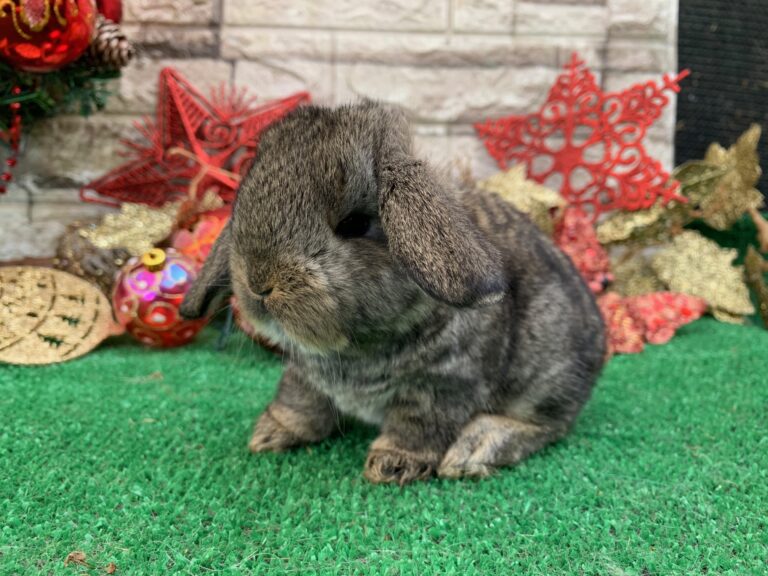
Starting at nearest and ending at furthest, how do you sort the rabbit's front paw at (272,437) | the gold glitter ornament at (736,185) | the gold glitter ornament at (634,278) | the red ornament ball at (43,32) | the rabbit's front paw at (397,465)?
the rabbit's front paw at (397,465)
the rabbit's front paw at (272,437)
the red ornament ball at (43,32)
the gold glitter ornament at (736,185)
the gold glitter ornament at (634,278)

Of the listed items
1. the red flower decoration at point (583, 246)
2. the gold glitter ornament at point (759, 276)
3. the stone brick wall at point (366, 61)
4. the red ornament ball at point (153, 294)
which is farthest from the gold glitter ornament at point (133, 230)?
the gold glitter ornament at point (759, 276)

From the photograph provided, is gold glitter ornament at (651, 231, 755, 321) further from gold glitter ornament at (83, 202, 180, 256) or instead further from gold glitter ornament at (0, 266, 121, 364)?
gold glitter ornament at (0, 266, 121, 364)

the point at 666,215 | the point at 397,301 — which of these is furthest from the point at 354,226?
the point at 666,215

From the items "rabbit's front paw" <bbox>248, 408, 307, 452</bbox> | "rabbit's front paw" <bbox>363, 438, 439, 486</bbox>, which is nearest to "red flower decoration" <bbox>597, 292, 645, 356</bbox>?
"rabbit's front paw" <bbox>363, 438, 439, 486</bbox>

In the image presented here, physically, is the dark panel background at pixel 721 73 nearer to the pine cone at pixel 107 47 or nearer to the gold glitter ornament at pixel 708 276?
the gold glitter ornament at pixel 708 276

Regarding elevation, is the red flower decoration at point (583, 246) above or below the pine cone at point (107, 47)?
below
